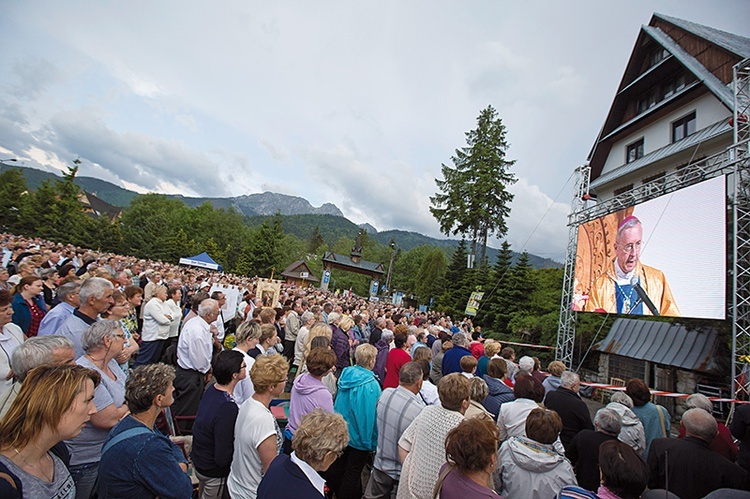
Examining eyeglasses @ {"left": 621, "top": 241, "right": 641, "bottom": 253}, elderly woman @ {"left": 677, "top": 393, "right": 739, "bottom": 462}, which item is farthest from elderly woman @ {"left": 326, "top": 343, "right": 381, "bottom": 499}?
eyeglasses @ {"left": 621, "top": 241, "right": 641, "bottom": 253}

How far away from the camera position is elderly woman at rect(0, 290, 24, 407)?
255 centimetres

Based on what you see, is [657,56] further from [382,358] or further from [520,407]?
[520,407]

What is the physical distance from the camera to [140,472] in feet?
5.83

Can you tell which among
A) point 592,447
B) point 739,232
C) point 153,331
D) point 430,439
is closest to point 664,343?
point 739,232

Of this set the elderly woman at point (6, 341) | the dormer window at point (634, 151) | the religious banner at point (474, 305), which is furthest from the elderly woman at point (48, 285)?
the dormer window at point (634, 151)

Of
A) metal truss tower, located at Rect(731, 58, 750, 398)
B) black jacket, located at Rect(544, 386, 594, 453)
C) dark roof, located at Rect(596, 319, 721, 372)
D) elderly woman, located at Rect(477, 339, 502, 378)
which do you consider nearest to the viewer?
black jacket, located at Rect(544, 386, 594, 453)

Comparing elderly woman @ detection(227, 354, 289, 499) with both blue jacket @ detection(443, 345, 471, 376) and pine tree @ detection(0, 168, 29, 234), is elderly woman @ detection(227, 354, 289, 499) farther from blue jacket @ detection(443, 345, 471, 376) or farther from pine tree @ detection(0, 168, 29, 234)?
pine tree @ detection(0, 168, 29, 234)

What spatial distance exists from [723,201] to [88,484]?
12722 mm

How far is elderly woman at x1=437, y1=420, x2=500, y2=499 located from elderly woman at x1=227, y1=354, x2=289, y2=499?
1.20 metres

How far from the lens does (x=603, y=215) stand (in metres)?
12.7

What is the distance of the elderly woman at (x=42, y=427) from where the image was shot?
4.81 feet

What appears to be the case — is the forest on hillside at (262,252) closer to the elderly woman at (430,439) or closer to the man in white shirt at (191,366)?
the elderly woman at (430,439)

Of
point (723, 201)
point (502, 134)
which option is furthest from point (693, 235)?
point (502, 134)

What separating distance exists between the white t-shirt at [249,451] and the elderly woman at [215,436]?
157 millimetres
